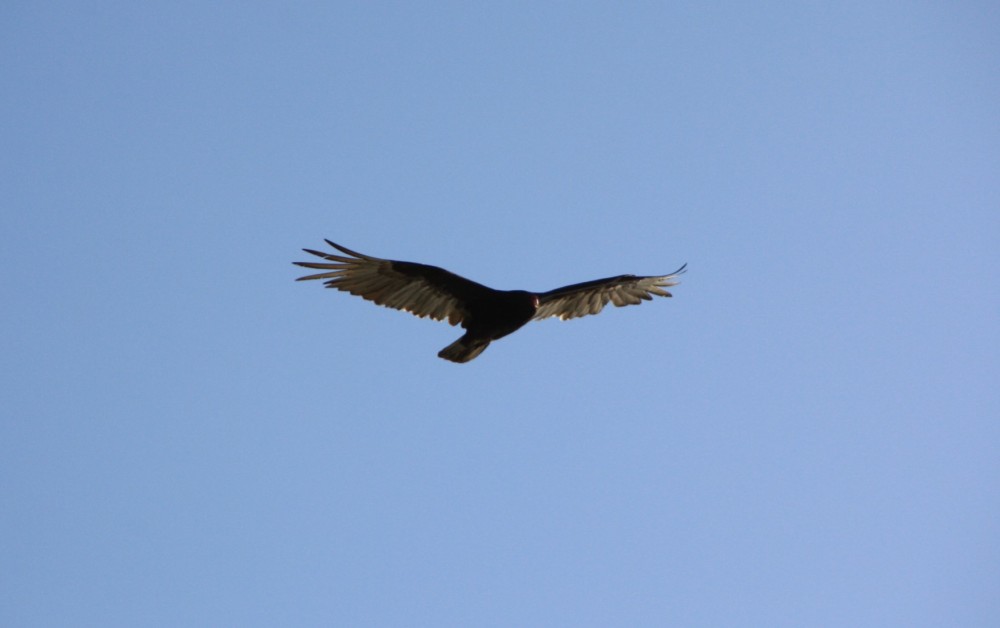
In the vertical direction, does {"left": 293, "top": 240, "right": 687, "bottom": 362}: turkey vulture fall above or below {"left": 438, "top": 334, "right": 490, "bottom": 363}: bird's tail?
above

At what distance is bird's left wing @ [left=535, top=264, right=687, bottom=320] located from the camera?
12.2m

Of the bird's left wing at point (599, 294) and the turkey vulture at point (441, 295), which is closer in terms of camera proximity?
the turkey vulture at point (441, 295)

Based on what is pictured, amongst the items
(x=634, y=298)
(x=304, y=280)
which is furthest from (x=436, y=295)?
(x=634, y=298)

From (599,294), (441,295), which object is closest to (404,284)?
(441,295)

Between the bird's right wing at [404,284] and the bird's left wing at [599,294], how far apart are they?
2.99 ft

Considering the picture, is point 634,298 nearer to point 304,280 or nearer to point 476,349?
point 476,349

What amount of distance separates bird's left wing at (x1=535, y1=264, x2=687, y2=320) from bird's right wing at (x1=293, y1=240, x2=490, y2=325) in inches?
35.9

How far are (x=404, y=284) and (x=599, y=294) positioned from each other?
260 centimetres

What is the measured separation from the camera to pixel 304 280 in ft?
35.6

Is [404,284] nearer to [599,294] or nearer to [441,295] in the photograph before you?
[441,295]

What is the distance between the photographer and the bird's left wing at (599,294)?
1223 centimetres

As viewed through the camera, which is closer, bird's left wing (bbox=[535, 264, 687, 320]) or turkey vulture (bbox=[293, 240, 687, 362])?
turkey vulture (bbox=[293, 240, 687, 362])

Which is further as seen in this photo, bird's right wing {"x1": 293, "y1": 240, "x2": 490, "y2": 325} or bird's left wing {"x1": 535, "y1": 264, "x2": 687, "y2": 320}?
bird's left wing {"x1": 535, "y1": 264, "x2": 687, "y2": 320}

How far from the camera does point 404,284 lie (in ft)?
37.7
